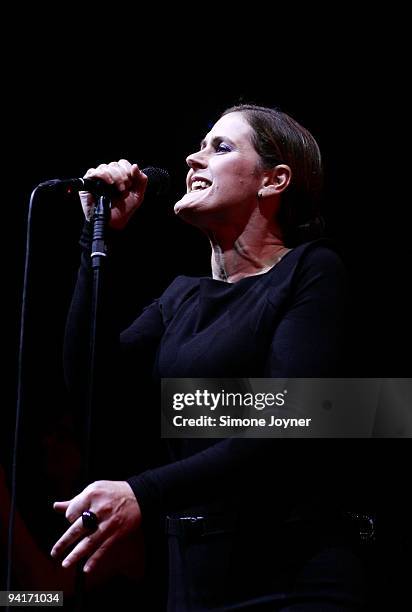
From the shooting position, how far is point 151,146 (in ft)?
10.6

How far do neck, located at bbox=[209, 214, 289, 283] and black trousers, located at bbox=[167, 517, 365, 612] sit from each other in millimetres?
656

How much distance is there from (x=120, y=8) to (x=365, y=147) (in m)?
1.15

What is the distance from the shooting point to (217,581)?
1451mm

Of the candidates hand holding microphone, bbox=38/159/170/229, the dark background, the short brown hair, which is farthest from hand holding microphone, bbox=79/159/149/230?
the dark background

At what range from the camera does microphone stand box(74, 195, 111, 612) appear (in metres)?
1.33

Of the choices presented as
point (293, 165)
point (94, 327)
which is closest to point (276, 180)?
point (293, 165)

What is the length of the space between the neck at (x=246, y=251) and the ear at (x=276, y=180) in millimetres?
89

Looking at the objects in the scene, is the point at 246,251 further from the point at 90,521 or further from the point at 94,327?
the point at 90,521

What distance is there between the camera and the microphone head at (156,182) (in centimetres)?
189

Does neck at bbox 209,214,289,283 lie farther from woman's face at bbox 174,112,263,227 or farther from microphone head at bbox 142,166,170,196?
microphone head at bbox 142,166,170,196

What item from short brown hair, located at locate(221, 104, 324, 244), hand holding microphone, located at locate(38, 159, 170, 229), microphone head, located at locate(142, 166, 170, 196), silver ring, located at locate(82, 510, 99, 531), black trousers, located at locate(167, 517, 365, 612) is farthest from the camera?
short brown hair, located at locate(221, 104, 324, 244)

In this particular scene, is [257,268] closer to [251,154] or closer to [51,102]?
[251,154]

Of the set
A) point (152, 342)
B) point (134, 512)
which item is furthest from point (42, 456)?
point (134, 512)

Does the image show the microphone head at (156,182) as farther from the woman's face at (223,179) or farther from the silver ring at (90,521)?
the silver ring at (90,521)
